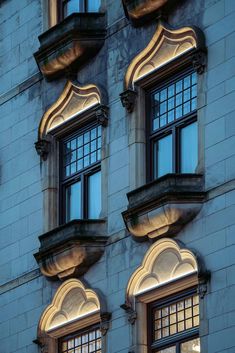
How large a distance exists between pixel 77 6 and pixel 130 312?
7468 mm

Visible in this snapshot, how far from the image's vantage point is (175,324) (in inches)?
1128

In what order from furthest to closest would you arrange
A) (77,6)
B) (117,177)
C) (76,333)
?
1. (77,6)
2. (76,333)
3. (117,177)

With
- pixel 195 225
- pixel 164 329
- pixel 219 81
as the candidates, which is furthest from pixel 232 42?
pixel 164 329

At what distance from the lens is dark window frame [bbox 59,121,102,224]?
104 ft

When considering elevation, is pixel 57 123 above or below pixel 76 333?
above

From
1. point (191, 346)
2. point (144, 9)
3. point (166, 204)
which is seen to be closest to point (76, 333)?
point (191, 346)

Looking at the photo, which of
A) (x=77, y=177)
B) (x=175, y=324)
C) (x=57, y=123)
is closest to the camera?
(x=175, y=324)

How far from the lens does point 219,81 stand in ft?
93.7

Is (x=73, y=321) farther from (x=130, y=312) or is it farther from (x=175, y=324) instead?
(x=175, y=324)

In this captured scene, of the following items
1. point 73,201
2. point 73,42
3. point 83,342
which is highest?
point 73,42

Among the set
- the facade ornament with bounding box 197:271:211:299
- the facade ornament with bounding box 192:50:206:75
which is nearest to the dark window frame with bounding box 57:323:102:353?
the facade ornament with bounding box 197:271:211:299

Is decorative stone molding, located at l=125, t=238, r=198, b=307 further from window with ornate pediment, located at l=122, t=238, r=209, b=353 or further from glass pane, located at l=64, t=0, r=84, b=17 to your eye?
glass pane, located at l=64, t=0, r=84, b=17

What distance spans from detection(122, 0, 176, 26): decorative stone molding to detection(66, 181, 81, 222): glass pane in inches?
144

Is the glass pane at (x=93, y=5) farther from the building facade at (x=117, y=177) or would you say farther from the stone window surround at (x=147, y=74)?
the stone window surround at (x=147, y=74)
